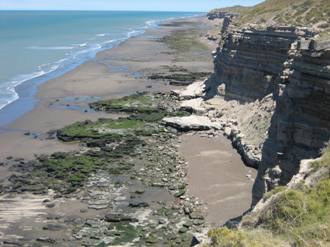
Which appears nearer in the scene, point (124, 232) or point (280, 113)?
point (280, 113)

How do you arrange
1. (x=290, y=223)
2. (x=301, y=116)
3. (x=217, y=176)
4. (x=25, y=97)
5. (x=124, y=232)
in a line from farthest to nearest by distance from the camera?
Answer: (x=25, y=97)
(x=217, y=176)
(x=124, y=232)
(x=301, y=116)
(x=290, y=223)

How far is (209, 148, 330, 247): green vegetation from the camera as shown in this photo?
34.6 ft

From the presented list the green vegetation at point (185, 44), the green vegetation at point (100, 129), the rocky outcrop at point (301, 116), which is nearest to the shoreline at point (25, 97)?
the green vegetation at point (100, 129)

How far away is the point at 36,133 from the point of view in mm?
42375

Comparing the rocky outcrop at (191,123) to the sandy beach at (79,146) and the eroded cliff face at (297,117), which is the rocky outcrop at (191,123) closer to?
the sandy beach at (79,146)

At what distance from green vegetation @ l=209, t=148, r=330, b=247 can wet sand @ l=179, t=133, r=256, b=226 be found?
40.6ft

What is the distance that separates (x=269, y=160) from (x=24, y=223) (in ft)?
39.9

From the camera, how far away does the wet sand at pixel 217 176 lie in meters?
26.9

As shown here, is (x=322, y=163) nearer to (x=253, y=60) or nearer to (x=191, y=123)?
(x=191, y=123)

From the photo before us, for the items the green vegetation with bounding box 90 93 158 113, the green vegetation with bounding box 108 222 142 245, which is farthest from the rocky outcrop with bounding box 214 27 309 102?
the green vegetation with bounding box 108 222 142 245

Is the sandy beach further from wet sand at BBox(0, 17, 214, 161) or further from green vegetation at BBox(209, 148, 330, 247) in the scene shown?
green vegetation at BBox(209, 148, 330, 247)

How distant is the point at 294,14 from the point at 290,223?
1349 inches

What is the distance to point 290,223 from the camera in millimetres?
11742

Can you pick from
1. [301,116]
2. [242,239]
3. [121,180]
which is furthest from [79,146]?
[242,239]
